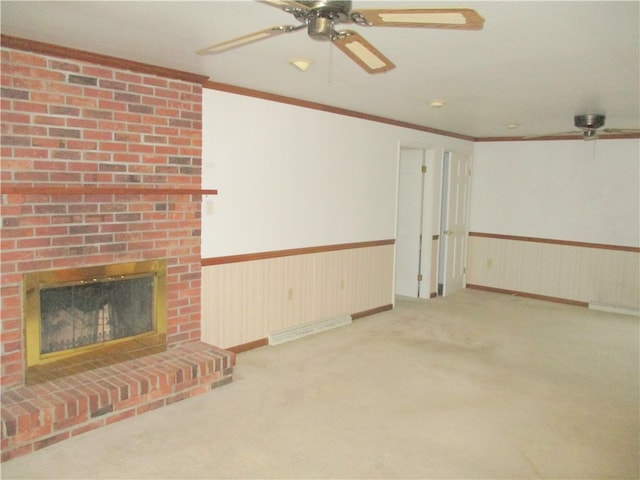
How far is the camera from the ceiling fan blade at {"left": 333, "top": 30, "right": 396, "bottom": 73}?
1.85 metres

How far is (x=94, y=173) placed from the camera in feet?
10.3

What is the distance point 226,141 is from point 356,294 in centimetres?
226

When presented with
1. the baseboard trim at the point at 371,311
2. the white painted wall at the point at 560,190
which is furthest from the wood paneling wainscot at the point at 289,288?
the white painted wall at the point at 560,190

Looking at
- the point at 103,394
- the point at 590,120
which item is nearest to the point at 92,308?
the point at 103,394

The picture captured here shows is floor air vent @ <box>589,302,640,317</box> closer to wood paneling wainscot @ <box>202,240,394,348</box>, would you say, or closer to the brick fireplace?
wood paneling wainscot @ <box>202,240,394,348</box>

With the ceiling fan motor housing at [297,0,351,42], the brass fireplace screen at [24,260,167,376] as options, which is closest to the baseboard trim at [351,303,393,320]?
the brass fireplace screen at [24,260,167,376]

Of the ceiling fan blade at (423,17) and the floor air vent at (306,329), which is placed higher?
the ceiling fan blade at (423,17)

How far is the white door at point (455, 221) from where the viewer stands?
21.8 feet

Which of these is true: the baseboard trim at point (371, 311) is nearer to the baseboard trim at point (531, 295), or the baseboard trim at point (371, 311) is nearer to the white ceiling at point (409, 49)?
the baseboard trim at point (531, 295)

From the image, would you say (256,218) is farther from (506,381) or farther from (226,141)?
(506,381)

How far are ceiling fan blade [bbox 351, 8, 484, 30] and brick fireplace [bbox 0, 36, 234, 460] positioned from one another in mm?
2014

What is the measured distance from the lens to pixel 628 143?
5879 millimetres

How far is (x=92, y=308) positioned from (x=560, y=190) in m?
5.62

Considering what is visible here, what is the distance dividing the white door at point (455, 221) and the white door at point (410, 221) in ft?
1.42
